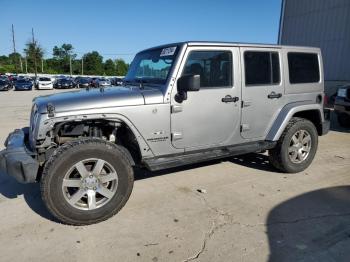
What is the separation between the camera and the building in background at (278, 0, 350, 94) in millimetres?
16062

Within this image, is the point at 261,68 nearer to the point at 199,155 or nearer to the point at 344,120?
the point at 199,155

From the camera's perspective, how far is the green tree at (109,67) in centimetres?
9393

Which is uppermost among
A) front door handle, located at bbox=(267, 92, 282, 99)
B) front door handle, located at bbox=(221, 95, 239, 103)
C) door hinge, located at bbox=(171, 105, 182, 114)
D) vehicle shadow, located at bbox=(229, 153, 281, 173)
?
front door handle, located at bbox=(267, 92, 282, 99)

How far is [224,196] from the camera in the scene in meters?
4.35

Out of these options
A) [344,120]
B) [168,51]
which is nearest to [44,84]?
[344,120]

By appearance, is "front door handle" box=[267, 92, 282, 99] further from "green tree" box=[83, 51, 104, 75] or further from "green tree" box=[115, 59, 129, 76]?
"green tree" box=[83, 51, 104, 75]

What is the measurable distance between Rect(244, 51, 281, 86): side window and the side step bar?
933 millimetres

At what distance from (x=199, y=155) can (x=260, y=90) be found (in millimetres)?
1358

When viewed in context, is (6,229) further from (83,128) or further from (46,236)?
(83,128)

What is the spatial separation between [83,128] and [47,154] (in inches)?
20.1

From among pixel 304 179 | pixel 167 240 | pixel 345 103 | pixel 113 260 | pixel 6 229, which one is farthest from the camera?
pixel 345 103

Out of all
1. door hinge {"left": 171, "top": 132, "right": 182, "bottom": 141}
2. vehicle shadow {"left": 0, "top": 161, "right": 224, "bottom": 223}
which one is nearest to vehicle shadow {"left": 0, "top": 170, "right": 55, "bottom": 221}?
vehicle shadow {"left": 0, "top": 161, "right": 224, "bottom": 223}

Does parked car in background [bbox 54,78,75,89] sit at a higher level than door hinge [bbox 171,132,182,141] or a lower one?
lower

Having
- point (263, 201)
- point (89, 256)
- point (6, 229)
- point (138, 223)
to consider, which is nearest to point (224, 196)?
point (263, 201)
